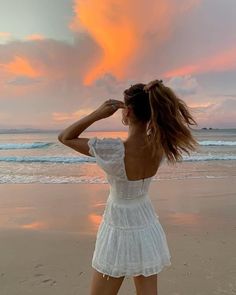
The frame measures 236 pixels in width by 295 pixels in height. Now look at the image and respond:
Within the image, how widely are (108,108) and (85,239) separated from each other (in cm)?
345

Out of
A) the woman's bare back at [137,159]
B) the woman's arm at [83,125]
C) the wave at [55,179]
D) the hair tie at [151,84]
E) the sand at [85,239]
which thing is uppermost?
the hair tie at [151,84]

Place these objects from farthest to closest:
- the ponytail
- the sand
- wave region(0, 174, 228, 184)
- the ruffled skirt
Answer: wave region(0, 174, 228, 184)
the sand
the ruffled skirt
the ponytail

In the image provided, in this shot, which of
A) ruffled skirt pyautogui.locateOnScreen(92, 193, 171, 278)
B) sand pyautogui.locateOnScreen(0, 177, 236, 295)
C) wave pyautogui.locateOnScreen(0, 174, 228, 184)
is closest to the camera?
ruffled skirt pyautogui.locateOnScreen(92, 193, 171, 278)

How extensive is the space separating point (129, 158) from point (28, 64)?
14.0 metres

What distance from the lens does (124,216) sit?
89.5 inches

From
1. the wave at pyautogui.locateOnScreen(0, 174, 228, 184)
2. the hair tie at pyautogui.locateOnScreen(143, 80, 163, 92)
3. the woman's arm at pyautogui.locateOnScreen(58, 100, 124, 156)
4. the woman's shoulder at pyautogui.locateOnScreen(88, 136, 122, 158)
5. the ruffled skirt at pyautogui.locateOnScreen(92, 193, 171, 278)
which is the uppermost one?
the hair tie at pyautogui.locateOnScreen(143, 80, 163, 92)

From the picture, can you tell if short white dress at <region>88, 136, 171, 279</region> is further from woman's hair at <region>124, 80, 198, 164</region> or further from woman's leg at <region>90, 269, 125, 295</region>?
woman's hair at <region>124, 80, 198, 164</region>

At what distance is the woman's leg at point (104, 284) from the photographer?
2297mm

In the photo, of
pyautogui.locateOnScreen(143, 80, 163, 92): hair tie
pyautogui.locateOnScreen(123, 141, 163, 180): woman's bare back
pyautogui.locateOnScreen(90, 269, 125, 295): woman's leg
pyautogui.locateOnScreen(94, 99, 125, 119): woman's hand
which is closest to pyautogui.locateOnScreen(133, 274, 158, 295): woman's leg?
pyautogui.locateOnScreen(90, 269, 125, 295): woman's leg

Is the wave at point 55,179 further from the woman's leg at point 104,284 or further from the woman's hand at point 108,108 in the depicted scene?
the woman's hand at point 108,108

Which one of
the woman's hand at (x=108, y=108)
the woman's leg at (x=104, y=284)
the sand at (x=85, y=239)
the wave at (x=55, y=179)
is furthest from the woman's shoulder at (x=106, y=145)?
the wave at (x=55, y=179)

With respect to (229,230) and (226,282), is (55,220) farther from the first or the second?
(226,282)

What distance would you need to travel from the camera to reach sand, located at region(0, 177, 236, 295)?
3.78 meters

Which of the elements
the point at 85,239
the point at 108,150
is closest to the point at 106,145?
the point at 108,150
